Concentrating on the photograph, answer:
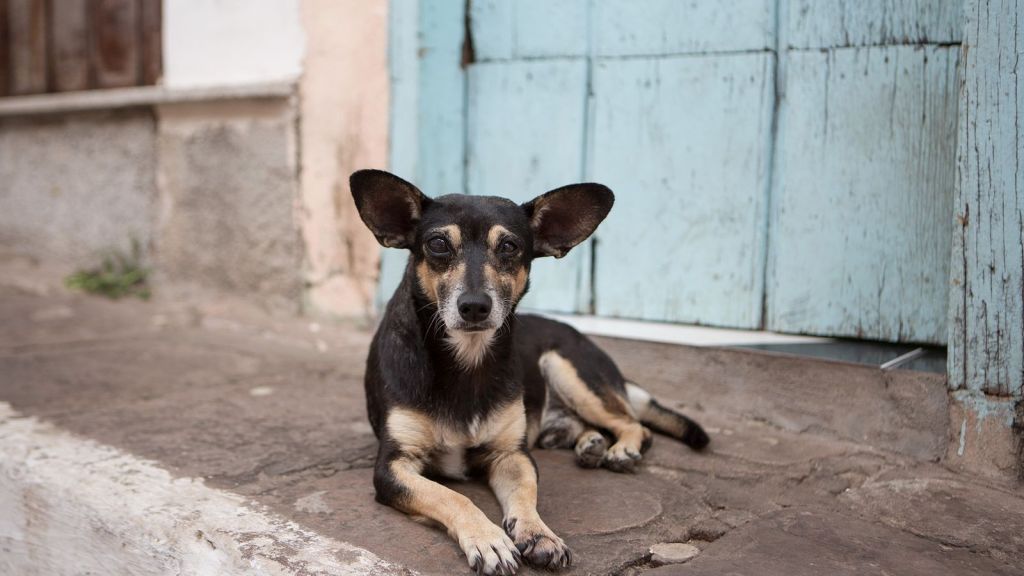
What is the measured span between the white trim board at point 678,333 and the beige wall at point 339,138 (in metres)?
1.31

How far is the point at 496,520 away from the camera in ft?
8.09

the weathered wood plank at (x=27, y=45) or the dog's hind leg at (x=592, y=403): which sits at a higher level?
the weathered wood plank at (x=27, y=45)

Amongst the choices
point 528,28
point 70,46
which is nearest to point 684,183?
point 528,28

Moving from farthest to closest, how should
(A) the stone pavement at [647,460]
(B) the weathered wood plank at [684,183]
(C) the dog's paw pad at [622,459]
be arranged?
(B) the weathered wood plank at [684,183], (C) the dog's paw pad at [622,459], (A) the stone pavement at [647,460]

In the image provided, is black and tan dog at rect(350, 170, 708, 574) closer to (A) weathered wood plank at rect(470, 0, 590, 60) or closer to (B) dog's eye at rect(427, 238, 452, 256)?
(B) dog's eye at rect(427, 238, 452, 256)

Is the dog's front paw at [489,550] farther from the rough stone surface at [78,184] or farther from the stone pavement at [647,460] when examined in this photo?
the rough stone surface at [78,184]

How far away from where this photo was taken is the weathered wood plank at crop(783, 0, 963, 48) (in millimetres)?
3270

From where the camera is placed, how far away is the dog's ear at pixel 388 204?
252 cm

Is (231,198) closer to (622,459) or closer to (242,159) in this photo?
(242,159)

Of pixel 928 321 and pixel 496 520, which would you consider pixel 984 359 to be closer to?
pixel 928 321

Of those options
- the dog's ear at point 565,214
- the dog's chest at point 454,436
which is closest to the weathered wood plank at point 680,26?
the dog's ear at point 565,214

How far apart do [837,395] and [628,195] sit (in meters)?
1.33

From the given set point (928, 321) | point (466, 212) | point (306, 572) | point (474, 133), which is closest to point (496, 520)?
point (306, 572)

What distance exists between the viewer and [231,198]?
213 inches
